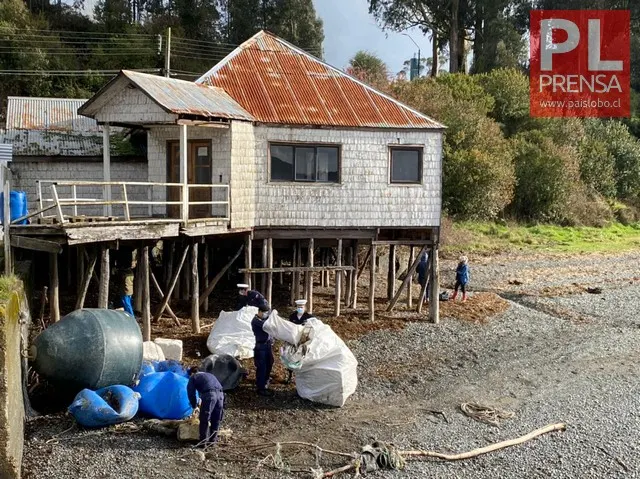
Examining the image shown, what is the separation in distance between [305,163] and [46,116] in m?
9.12

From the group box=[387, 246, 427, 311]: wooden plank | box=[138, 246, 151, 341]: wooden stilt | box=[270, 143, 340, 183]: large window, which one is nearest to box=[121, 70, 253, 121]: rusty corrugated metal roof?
box=[270, 143, 340, 183]: large window

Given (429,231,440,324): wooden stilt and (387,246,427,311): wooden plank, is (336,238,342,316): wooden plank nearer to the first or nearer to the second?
(387,246,427,311): wooden plank

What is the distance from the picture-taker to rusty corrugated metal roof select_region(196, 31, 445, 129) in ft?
57.4

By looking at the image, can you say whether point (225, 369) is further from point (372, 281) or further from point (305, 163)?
point (372, 281)

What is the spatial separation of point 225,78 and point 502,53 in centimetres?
3218

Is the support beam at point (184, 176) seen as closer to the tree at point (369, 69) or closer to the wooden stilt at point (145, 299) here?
the wooden stilt at point (145, 299)

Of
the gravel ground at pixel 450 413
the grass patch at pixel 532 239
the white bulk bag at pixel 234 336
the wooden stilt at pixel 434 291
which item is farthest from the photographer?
the grass patch at pixel 532 239

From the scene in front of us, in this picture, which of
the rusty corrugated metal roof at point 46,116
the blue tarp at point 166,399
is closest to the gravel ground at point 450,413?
the blue tarp at point 166,399

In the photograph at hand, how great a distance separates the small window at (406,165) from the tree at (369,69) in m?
18.1

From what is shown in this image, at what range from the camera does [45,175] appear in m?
18.3

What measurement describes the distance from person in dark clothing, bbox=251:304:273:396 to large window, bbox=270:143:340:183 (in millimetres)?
5504

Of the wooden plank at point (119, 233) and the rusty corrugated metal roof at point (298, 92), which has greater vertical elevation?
the rusty corrugated metal roof at point (298, 92)

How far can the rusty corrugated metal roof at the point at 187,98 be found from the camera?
14.6 meters

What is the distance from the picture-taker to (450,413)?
12312 millimetres
